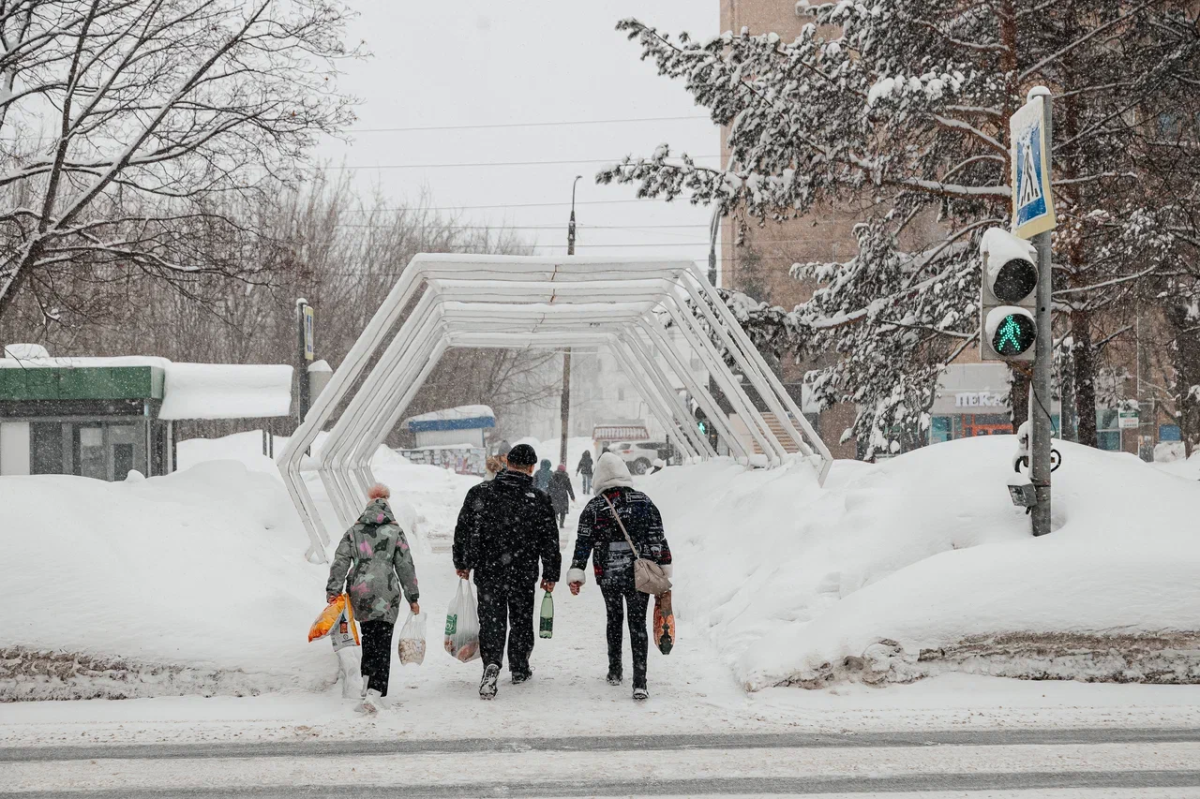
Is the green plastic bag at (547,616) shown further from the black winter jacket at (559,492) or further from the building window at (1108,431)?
the building window at (1108,431)

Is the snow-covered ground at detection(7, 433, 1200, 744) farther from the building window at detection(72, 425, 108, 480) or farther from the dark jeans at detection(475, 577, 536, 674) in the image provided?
the building window at detection(72, 425, 108, 480)

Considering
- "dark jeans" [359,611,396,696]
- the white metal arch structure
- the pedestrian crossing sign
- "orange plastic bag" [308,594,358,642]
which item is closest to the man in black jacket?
"dark jeans" [359,611,396,696]

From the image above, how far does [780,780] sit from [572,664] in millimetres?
3216

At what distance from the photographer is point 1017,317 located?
7.78m

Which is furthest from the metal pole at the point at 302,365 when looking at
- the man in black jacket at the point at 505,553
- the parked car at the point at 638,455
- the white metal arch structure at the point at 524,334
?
the parked car at the point at 638,455

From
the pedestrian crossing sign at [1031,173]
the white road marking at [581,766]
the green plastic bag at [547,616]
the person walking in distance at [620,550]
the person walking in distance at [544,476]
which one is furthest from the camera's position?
the person walking in distance at [544,476]

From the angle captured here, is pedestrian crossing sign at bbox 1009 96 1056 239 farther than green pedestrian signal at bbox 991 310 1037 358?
Yes

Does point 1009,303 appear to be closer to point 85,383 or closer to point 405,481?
point 85,383

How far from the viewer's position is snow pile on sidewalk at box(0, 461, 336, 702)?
273 inches

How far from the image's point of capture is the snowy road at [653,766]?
16.6 ft

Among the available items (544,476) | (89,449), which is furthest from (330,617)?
(544,476)

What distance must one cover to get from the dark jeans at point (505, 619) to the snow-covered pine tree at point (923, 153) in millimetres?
8986

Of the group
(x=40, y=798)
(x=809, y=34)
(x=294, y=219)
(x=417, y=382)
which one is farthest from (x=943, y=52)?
(x=294, y=219)

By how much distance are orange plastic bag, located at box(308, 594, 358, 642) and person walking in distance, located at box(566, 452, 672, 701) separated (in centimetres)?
133
